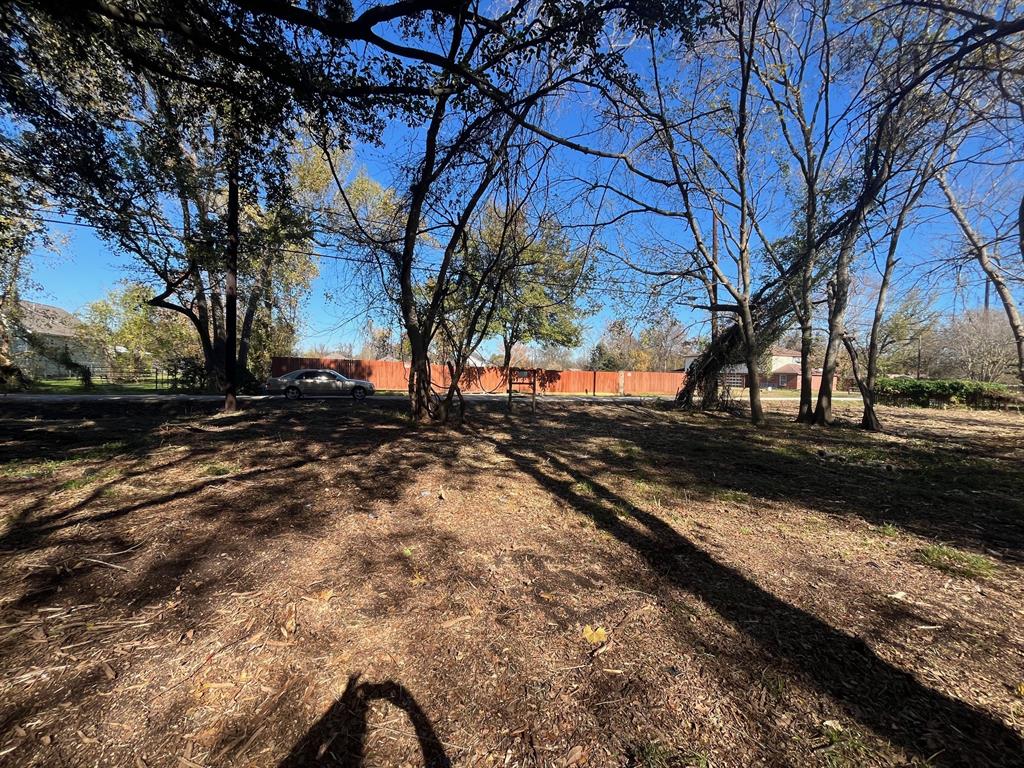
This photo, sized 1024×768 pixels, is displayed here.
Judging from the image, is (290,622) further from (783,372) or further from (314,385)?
(783,372)

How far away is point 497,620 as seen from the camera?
2.35 metres

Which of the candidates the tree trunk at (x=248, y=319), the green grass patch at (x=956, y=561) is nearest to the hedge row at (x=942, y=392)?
the green grass patch at (x=956, y=561)

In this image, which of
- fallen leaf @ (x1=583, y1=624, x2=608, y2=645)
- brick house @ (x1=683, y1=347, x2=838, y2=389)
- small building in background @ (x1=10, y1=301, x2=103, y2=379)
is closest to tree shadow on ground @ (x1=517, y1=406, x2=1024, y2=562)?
fallen leaf @ (x1=583, y1=624, x2=608, y2=645)

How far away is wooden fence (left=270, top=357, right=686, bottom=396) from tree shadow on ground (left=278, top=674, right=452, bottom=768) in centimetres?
2076

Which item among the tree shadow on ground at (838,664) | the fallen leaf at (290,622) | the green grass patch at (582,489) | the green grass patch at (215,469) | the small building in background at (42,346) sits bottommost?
the tree shadow on ground at (838,664)

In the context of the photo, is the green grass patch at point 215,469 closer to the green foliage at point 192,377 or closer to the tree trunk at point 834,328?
the tree trunk at point 834,328

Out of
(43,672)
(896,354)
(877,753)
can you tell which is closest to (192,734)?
(43,672)

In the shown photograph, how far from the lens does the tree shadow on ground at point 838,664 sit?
5.24 feet

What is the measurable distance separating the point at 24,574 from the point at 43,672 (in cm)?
124

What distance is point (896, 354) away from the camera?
34500 millimetres

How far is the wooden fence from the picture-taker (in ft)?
81.3

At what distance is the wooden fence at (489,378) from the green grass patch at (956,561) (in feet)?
64.5

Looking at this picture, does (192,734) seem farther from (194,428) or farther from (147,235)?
(147,235)

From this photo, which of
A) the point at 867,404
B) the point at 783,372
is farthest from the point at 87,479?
the point at 783,372
